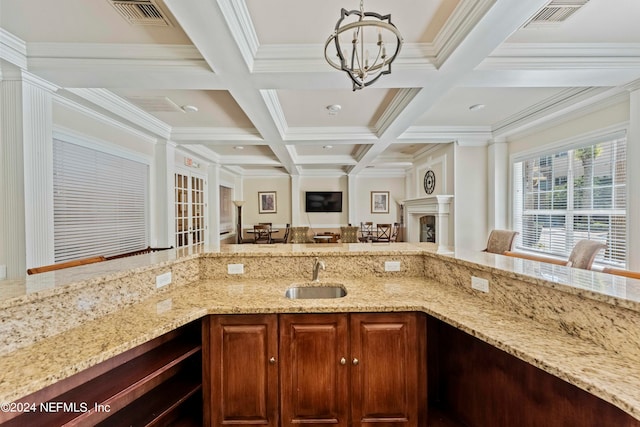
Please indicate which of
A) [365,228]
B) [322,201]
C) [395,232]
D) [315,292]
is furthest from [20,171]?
[395,232]

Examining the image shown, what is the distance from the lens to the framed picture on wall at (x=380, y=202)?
8.39m

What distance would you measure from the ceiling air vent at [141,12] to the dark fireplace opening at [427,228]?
5.85 m

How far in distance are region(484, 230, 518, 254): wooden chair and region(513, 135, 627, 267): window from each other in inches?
28.3

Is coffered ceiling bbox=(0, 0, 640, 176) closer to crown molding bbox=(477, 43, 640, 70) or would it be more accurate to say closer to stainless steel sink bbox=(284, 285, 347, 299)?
crown molding bbox=(477, 43, 640, 70)

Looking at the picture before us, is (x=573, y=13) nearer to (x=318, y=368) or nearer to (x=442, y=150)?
(x=318, y=368)

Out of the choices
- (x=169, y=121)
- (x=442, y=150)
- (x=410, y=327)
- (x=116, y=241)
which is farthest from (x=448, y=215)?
(x=116, y=241)

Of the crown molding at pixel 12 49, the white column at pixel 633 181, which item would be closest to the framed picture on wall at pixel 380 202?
the white column at pixel 633 181

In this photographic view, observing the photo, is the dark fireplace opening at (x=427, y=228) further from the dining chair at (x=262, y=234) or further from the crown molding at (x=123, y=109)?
the crown molding at (x=123, y=109)

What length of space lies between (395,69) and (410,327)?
2015 millimetres

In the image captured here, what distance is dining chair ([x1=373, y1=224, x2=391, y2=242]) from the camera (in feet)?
24.4

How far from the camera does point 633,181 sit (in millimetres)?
2670

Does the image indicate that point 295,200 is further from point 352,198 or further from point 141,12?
point 141,12

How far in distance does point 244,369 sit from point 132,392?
1.79 ft

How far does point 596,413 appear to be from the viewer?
37.7 inches
